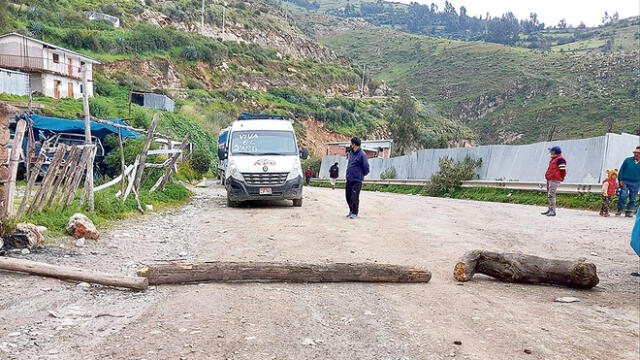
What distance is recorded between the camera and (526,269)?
559 centimetres

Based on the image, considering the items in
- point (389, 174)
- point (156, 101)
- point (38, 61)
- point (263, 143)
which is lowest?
point (389, 174)

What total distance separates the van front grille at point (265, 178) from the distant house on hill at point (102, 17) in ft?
201

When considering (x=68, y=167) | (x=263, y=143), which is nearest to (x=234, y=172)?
(x=263, y=143)

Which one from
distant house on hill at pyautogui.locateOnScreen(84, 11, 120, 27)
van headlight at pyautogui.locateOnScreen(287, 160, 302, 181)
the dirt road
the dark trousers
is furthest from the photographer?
distant house on hill at pyautogui.locateOnScreen(84, 11, 120, 27)

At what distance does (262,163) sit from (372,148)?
4525 centimetres

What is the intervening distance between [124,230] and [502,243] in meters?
6.58

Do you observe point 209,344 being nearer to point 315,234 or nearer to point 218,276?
point 218,276

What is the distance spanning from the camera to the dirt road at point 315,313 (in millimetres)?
3512

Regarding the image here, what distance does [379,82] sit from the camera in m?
98.9

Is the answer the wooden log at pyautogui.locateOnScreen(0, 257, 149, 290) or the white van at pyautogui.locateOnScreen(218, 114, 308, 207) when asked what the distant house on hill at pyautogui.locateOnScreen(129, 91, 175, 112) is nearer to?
the white van at pyautogui.locateOnScreen(218, 114, 308, 207)

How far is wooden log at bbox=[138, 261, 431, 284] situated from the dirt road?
11cm

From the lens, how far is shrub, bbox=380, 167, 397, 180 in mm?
34053

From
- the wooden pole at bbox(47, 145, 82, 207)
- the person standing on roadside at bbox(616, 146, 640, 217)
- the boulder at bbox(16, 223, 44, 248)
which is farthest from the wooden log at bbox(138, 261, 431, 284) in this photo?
the person standing on roadside at bbox(616, 146, 640, 217)

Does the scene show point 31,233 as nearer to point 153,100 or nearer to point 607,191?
point 607,191
